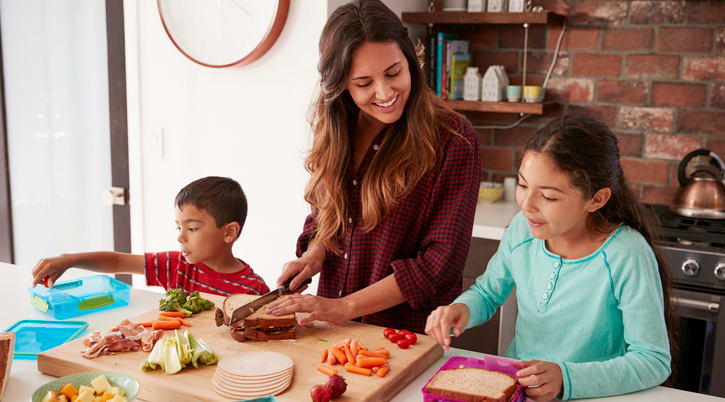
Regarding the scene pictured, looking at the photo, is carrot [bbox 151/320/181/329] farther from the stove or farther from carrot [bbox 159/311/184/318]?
the stove

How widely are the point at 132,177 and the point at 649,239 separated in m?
2.29

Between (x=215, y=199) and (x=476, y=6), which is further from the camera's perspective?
(x=476, y=6)

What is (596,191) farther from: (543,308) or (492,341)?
(492,341)

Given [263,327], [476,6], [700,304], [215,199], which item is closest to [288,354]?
[263,327]

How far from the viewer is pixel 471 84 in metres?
2.95

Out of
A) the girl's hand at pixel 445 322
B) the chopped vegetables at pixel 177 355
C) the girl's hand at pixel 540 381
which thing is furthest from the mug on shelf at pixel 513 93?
the chopped vegetables at pixel 177 355

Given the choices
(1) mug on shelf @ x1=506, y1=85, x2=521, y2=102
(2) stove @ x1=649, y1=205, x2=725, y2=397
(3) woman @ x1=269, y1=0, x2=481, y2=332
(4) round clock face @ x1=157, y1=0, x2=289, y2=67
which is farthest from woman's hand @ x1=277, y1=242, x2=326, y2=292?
(1) mug on shelf @ x1=506, y1=85, x2=521, y2=102

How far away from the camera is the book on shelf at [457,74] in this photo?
9.71ft

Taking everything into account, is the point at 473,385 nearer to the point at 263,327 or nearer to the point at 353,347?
the point at 353,347

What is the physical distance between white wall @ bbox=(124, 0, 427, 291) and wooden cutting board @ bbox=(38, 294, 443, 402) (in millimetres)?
1125

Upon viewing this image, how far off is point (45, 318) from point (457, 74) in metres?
1.99

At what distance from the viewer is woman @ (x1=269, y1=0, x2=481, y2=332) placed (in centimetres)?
157

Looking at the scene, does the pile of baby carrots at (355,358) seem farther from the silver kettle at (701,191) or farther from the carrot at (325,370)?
the silver kettle at (701,191)

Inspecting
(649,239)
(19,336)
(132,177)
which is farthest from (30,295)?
(649,239)
